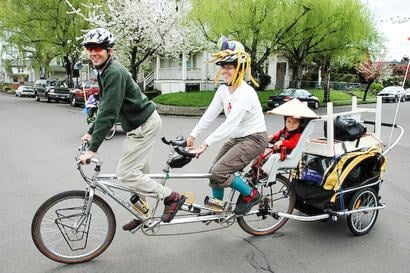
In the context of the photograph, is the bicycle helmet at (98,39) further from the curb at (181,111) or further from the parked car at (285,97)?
the parked car at (285,97)

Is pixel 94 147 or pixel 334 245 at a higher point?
pixel 94 147

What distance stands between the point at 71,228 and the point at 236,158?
1712 mm

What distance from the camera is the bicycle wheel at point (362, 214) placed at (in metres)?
4.32

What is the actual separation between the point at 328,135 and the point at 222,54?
144 cm

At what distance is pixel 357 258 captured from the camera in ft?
12.8

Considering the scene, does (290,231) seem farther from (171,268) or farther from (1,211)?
(1,211)

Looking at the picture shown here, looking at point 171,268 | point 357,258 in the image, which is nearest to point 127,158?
point 171,268

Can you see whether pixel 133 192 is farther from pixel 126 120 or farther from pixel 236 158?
pixel 236 158

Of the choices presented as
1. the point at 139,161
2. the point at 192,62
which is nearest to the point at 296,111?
the point at 139,161

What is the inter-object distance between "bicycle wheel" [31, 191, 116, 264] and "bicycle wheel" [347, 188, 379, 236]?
2571 millimetres

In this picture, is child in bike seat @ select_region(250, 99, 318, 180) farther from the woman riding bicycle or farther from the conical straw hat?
the woman riding bicycle

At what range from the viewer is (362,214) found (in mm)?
4484

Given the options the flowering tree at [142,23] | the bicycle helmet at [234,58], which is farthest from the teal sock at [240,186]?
the flowering tree at [142,23]

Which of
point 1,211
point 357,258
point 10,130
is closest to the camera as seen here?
point 357,258
